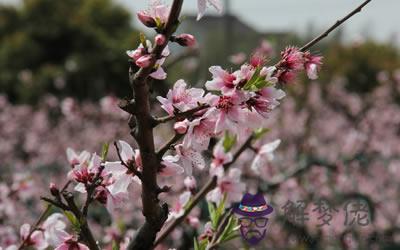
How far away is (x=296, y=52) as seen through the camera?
4.63 ft

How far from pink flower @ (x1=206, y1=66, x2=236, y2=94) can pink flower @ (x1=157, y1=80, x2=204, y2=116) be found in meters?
0.03

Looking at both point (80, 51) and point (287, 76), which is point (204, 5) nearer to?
point (287, 76)

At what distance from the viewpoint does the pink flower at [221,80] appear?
4.45 ft

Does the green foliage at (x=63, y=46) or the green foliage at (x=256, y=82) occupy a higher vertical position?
the green foliage at (x=63, y=46)

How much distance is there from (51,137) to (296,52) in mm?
11068

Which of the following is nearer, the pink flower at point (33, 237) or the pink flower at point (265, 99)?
the pink flower at point (265, 99)

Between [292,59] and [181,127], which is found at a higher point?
[292,59]

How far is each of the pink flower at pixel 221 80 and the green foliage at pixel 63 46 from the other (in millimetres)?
19925

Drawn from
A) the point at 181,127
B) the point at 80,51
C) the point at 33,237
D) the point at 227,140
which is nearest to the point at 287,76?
the point at 181,127

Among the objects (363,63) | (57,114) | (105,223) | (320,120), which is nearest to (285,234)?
(105,223)

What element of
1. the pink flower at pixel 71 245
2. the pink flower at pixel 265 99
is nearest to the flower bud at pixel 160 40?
the pink flower at pixel 265 99

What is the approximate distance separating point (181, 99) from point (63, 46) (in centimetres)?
2587

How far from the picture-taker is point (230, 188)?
1.63m

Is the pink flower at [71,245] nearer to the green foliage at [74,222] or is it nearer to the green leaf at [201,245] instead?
the green foliage at [74,222]
